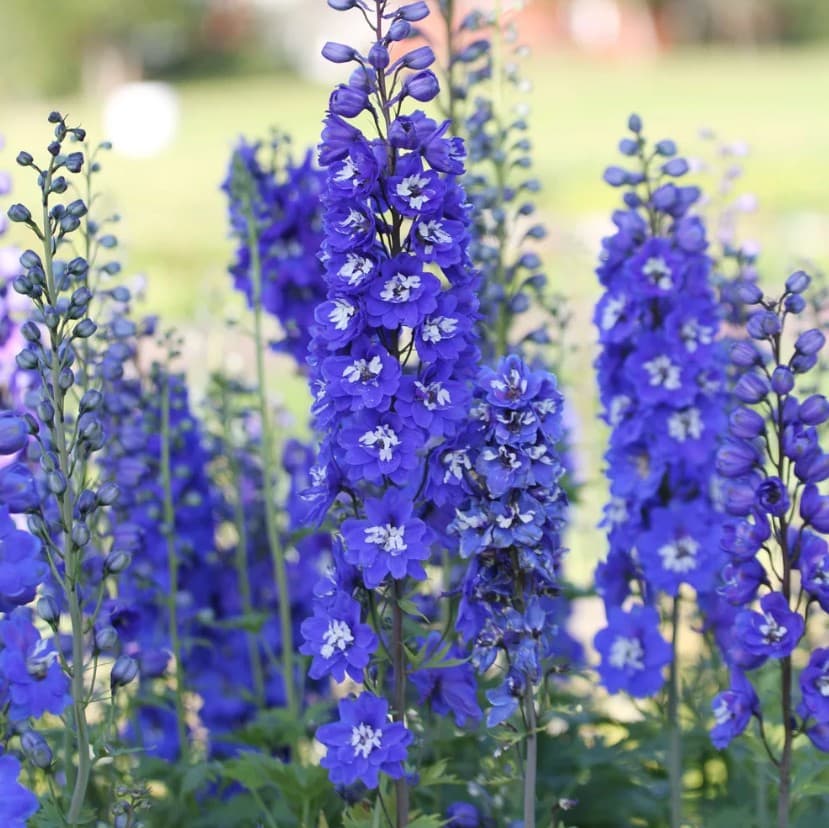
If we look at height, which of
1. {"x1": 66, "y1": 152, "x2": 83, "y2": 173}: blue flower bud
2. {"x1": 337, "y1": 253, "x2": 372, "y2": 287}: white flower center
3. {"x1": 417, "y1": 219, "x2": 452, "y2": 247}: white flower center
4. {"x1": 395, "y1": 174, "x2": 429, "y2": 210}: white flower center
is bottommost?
{"x1": 337, "y1": 253, "x2": 372, "y2": 287}: white flower center

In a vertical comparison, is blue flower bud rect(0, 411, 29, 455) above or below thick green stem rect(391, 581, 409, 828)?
above

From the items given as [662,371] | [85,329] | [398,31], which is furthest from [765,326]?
[85,329]

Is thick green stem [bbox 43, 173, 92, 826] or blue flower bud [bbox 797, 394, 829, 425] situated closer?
thick green stem [bbox 43, 173, 92, 826]

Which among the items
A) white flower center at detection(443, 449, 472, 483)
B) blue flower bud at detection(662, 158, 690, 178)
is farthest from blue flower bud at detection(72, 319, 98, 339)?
blue flower bud at detection(662, 158, 690, 178)

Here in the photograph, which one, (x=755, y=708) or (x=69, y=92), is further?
(x=69, y=92)

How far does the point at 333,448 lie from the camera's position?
3.21 meters

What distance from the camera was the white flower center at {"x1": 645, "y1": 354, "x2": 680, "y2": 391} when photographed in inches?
152

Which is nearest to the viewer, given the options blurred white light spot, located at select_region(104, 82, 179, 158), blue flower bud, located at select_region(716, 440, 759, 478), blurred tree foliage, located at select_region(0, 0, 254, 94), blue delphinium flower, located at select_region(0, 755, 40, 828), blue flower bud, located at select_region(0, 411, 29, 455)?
blue delphinium flower, located at select_region(0, 755, 40, 828)

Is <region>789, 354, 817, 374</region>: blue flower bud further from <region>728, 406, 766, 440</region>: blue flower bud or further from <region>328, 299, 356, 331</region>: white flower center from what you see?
<region>328, 299, 356, 331</region>: white flower center

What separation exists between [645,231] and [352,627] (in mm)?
1567

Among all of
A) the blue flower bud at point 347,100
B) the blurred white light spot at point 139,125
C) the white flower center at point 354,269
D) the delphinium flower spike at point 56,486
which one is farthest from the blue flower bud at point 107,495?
the blurred white light spot at point 139,125

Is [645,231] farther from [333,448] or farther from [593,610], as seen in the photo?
[593,610]

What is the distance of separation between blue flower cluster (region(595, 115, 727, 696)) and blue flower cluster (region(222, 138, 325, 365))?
111 cm

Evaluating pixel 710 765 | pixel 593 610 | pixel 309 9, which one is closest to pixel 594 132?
pixel 593 610
